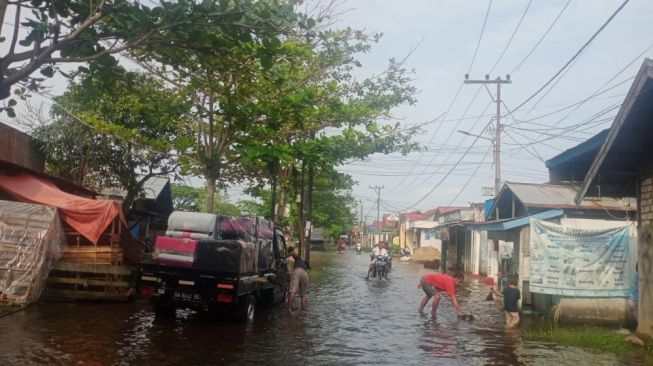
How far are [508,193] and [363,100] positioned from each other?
701 cm

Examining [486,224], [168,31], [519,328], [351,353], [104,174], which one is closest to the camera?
[168,31]

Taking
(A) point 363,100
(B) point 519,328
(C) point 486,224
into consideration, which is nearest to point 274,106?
(B) point 519,328

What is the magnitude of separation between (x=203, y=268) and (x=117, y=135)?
786 cm

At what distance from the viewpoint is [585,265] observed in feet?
46.5

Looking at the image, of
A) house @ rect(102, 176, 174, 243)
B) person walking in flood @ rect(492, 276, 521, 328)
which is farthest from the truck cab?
house @ rect(102, 176, 174, 243)

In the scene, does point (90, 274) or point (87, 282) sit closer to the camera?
point (87, 282)

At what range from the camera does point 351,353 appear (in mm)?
10195

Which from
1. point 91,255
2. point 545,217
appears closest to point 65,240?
point 91,255

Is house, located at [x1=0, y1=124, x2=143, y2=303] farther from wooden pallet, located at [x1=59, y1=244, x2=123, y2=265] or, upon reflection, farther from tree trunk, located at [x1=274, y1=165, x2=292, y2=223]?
tree trunk, located at [x1=274, y1=165, x2=292, y2=223]

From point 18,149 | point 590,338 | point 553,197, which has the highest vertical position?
point 18,149

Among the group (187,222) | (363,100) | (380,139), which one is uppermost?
(363,100)

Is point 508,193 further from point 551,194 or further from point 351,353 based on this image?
point 351,353

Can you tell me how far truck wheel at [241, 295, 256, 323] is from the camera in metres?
13.2

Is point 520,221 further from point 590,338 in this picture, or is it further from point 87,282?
point 87,282
